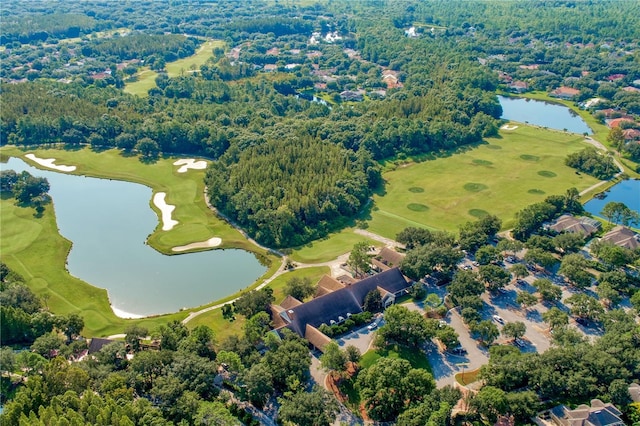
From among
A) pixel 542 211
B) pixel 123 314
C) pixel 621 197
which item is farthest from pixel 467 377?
pixel 621 197

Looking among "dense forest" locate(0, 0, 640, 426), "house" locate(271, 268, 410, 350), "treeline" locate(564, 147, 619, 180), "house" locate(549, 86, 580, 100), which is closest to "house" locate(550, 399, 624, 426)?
"dense forest" locate(0, 0, 640, 426)

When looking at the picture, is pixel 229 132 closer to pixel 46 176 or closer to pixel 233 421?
pixel 46 176

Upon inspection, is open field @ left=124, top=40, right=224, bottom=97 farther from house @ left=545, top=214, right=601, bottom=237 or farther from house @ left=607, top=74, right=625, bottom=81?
house @ left=607, top=74, right=625, bottom=81

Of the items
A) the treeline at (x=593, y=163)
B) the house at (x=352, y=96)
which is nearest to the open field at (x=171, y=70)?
the house at (x=352, y=96)

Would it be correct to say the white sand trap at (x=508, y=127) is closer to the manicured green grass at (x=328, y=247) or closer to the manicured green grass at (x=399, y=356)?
the manicured green grass at (x=328, y=247)

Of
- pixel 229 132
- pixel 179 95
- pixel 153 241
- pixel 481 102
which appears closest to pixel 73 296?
pixel 153 241
